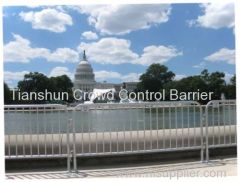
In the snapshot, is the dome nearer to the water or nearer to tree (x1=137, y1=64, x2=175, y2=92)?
tree (x1=137, y1=64, x2=175, y2=92)

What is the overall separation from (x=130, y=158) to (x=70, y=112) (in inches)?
39.0

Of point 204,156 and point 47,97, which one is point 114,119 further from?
point 47,97

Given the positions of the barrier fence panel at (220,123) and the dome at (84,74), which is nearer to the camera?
the barrier fence panel at (220,123)

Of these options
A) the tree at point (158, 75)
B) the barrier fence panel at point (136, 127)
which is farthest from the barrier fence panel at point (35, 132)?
the tree at point (158, 75)

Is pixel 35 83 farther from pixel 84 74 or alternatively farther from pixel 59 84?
pixel 84 74

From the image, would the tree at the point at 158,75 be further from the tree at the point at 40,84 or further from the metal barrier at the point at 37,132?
the metal barrier at the point at 37,132

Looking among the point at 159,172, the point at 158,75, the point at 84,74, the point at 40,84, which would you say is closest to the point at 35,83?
the point at 40,84

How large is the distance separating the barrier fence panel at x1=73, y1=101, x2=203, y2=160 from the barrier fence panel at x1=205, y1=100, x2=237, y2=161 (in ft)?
0.53

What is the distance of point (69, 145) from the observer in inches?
186

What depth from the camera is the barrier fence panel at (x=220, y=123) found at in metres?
5.23

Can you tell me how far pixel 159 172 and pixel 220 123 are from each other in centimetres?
127

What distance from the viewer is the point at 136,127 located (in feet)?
16.4

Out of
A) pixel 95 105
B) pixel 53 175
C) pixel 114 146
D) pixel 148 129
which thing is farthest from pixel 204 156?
pixel 53 175

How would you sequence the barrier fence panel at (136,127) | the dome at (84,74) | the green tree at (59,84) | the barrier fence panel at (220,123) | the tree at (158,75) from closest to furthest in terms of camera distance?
the barrier fence panel at (136,127)
the barrier fence panel at (220,123)
the green tree at (59,84)
the tree at (158,75)
the dome at (84,74)
